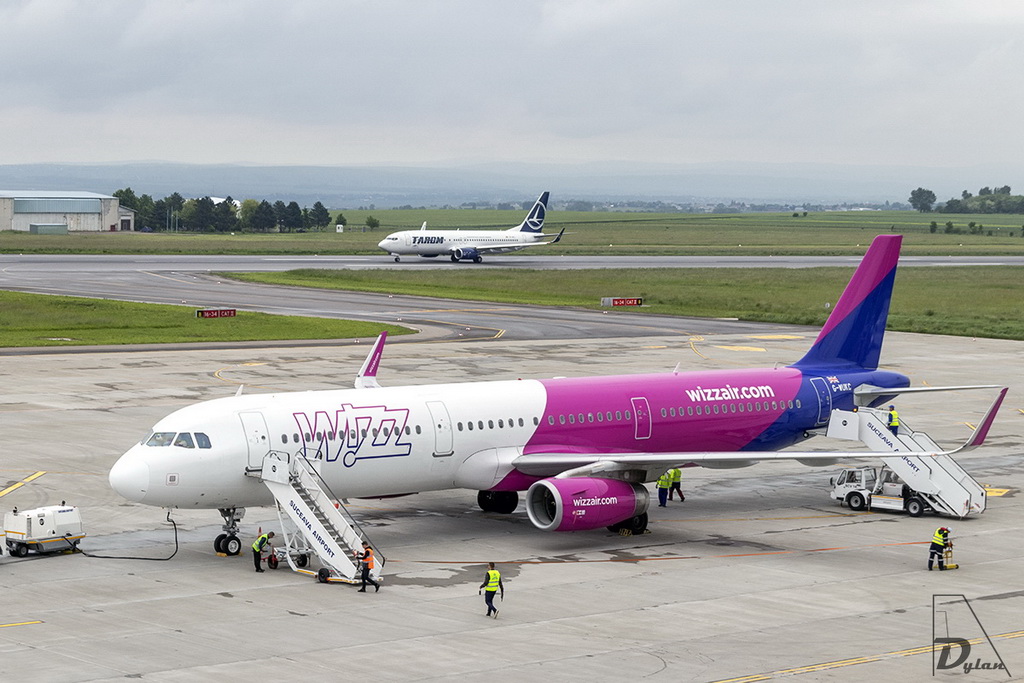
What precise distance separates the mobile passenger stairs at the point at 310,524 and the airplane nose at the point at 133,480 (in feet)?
8.66

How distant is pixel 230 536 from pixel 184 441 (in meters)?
2.99

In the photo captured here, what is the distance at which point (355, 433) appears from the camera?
36938 mm

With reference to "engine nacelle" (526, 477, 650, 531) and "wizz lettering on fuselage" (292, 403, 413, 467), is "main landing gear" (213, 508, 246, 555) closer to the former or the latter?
"wizz lettering on fuselage" (292, 403, 413, 467)

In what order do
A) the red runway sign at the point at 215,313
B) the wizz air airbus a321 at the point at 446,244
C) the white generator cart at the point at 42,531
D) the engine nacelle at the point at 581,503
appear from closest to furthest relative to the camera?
1. the white generator cart at the point at 42,531
2. the engine nacelle at the point at 581,503
3. the red runway sign at the point at 215,313
4. the wizz air airbus a321 at the point at 446,244

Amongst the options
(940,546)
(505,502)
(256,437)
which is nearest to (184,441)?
(256,437)

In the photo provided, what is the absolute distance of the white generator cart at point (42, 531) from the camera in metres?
35.7

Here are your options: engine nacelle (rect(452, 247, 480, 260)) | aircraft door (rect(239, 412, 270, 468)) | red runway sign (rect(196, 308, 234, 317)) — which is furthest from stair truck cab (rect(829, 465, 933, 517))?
engine nacelle (rect(452, 247, 480, 260))

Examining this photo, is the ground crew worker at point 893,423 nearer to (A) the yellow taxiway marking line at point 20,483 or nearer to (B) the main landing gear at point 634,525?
(B) the main landing gear at point 634,525

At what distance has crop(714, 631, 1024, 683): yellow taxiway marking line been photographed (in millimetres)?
26047

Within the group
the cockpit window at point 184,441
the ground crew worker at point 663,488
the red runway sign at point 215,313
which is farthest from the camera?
the red runway sign at point 215,313

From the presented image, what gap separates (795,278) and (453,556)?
114007 millimetres

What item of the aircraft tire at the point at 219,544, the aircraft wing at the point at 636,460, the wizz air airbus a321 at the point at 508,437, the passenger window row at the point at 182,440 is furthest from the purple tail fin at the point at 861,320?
the passenger window row at the point at 182,440

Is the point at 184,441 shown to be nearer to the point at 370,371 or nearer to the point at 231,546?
the point at 231,546

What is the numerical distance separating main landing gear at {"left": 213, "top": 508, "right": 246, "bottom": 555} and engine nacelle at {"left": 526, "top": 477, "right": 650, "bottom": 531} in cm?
783
